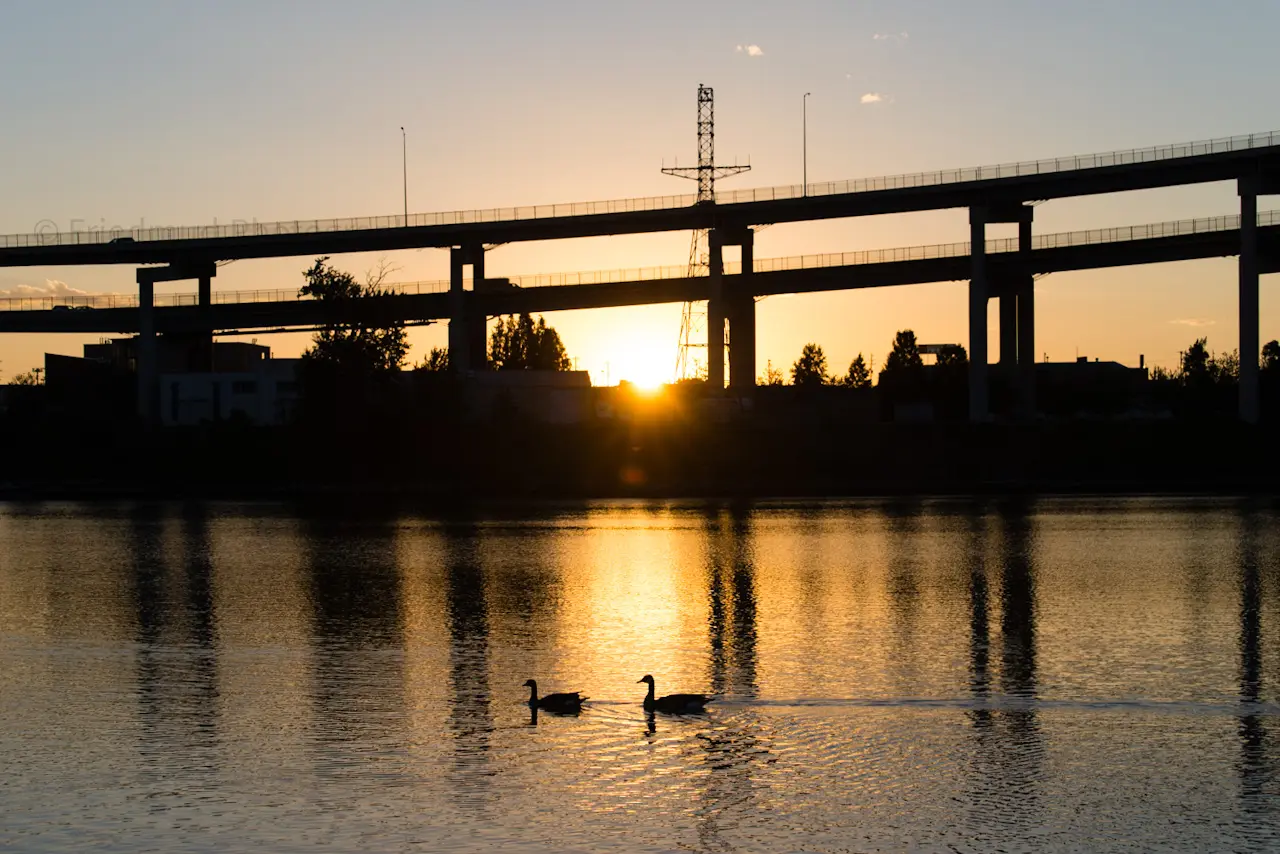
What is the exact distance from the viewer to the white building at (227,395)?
15512cm

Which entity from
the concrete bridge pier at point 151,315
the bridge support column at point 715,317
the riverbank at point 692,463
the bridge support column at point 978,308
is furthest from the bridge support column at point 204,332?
the bridge support column at point 978,308

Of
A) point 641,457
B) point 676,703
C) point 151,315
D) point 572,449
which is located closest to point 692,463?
point 641,457

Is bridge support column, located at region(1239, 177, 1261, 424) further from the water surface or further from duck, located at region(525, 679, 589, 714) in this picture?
duck, located at region(525, 679, 589, 714)

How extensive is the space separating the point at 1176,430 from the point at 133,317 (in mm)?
96035

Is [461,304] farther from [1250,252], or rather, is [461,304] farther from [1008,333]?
[1250,252]

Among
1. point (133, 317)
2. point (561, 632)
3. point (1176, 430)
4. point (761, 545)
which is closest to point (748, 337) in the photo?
point (1176, 430)

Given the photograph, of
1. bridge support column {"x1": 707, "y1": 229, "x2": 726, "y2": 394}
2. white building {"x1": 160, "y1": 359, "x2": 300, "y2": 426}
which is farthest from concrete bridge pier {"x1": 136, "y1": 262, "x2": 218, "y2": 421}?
bridge support column {"x1": 707, "y1": 229, "x2": 726, "y2": 394}

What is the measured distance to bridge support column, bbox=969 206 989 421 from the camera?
403 feet

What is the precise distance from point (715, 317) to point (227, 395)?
2113 inches

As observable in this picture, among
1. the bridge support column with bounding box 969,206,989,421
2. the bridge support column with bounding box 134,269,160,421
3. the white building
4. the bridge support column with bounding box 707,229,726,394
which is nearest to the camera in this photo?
the bridge support column with bounding box 969,206,989,421

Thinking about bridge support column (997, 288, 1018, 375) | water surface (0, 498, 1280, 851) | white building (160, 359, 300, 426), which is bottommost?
water surface (0, 498, 1280, 851)

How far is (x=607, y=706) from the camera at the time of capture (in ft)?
98.1

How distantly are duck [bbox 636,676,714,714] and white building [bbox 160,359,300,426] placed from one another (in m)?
126

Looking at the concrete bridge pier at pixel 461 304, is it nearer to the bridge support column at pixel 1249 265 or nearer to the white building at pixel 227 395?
the white building at pixel 227 395
